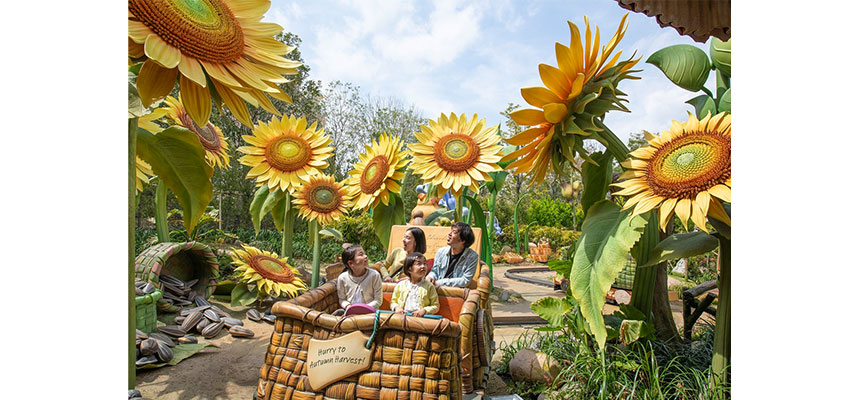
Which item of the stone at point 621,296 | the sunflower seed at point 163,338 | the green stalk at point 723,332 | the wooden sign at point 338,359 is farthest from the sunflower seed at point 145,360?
the stone at point 621,296

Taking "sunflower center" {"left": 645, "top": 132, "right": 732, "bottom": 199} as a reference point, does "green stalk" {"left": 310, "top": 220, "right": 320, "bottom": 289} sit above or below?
below

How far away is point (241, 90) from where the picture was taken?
1356 mm

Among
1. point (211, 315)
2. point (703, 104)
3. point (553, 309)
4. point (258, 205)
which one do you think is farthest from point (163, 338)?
point (703, 104)

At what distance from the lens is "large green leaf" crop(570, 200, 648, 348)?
1.74 meters

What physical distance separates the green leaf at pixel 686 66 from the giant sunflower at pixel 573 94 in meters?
0.46

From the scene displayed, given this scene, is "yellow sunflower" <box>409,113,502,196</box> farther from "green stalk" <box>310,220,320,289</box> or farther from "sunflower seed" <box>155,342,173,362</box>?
"sunflower seed" <box>155,342,173,362</box>

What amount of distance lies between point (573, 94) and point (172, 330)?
3.49 metres

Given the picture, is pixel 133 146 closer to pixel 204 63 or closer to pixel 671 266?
pixel 204 63

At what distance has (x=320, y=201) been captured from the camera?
174 inches

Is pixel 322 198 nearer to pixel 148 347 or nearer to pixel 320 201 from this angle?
pixel 320 201

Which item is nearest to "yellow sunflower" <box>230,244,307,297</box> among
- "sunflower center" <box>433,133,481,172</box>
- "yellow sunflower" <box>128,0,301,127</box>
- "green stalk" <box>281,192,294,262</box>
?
"green stalk" <box>281,192,294,262</box>

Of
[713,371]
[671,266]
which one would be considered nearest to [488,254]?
[713,371]

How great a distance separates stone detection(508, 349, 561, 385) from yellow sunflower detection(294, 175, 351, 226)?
2.54 m

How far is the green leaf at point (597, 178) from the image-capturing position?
7.64ft
